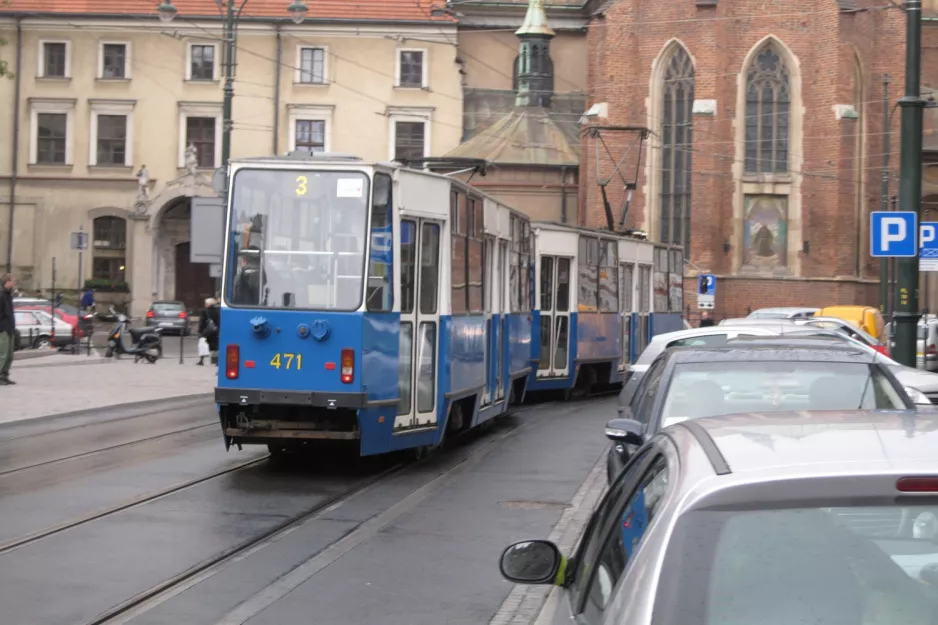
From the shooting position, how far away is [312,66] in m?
63.6

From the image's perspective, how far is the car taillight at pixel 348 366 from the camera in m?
12.9

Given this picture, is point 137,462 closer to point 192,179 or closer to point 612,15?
point 612,15

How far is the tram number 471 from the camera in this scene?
513 inches

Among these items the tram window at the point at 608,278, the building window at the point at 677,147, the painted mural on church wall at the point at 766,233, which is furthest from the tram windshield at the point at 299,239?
the building window at the point at 677,147

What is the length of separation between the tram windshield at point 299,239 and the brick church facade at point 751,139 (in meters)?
38.4

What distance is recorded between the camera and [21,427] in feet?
57.3

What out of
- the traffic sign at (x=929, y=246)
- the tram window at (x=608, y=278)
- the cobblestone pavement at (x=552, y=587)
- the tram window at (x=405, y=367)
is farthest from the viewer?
the tram window at (x=608, y=278)

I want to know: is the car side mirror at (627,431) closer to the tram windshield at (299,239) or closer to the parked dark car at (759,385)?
the parked dark car at (759,385)

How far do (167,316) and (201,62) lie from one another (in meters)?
14.2

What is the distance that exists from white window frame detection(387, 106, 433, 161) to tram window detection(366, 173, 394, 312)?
50903mm

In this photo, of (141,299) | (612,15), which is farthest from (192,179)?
(612,15)

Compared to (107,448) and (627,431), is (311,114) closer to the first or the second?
(107,448)

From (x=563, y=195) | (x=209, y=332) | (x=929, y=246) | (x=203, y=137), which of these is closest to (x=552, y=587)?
(x=929, y=246)

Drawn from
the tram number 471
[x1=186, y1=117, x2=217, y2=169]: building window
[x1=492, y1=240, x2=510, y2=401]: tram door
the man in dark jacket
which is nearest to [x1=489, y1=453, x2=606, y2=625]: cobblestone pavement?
the tram number 471
